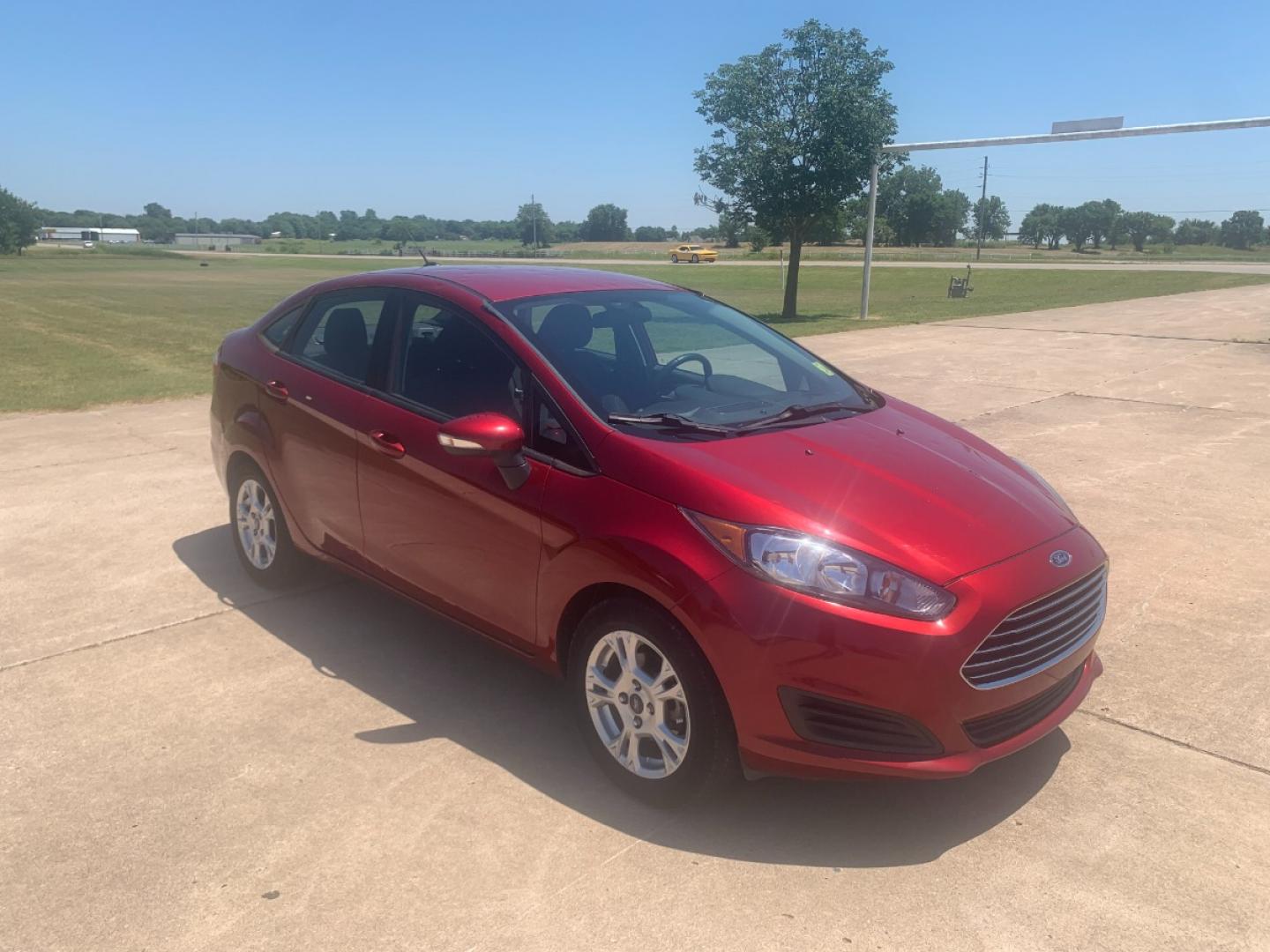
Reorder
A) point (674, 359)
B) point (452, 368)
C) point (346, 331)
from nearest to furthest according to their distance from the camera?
point (452, 368) → point (674, 359) → point (346, 331)

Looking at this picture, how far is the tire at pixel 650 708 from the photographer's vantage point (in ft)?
10.1

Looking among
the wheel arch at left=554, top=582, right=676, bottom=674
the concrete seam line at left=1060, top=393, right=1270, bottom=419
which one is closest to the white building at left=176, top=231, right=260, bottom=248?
the concrete seam line at left=1060, top=393, right=1270, bottom=419

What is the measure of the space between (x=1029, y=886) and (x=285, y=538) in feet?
11.8

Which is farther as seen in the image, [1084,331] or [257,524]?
[1084,331]

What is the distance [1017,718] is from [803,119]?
2163cm

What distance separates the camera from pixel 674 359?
14.1 feet

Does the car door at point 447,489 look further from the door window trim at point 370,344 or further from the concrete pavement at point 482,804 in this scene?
the concrete pavement at point 482,804

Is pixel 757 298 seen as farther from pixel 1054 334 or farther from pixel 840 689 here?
pixel 840 689

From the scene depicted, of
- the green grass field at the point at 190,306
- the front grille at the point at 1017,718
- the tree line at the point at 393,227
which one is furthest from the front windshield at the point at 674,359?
the tree line at the point at 393,227

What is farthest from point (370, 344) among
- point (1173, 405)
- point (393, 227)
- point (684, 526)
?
point (393, 227)

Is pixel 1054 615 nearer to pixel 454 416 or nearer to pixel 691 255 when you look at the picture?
pixel 454 416

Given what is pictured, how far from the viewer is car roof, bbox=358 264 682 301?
4.20m

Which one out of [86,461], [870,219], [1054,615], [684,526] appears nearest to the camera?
[684,526]

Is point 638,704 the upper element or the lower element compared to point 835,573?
lower
